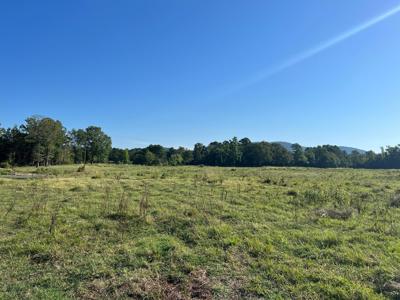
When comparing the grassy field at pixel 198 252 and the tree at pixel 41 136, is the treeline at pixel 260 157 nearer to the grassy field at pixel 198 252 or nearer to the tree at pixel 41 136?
the tree at pixel 41 136

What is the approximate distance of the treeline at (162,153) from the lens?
70.9 metres

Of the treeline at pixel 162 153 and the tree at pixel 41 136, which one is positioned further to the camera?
the treeline at pixel 162 153

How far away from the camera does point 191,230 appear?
28.1 feet

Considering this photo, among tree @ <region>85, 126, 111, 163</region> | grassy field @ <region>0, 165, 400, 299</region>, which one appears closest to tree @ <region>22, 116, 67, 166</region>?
tree @ <region>85, 126, 111, 163</region>

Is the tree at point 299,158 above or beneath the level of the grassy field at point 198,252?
above

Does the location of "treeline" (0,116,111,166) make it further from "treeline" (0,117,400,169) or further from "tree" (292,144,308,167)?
"tree" (292,144,308,167)

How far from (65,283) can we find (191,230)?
3785 millimetres

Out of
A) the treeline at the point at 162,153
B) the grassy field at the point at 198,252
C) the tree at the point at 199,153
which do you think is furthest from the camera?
the tree at the point at 199,153

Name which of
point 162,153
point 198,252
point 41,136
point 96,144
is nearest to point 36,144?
point 41,136

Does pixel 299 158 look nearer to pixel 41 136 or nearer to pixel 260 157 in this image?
pixel 260 157

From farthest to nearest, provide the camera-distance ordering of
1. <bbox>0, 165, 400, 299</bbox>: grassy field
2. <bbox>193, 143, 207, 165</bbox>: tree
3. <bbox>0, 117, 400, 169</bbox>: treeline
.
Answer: <bbox>193, 143, 207, 165</bbox>: tree, <bbox>0, 117, 400, 169</bbox>: treeline, <bbox>0, 165, 400, 299</bbox>: grassy field

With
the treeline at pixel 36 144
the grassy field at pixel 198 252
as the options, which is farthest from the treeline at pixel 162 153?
the grassy field at pixel 198 252

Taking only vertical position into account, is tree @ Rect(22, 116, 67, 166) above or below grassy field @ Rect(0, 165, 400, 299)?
above

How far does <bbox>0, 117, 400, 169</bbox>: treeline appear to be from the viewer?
233 feet
